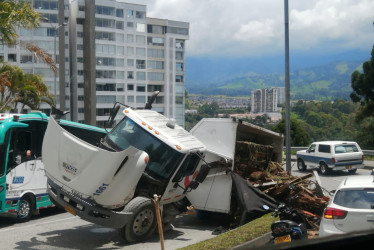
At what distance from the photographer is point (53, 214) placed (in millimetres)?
15031

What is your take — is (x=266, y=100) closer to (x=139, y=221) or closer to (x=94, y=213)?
(x=139, y=221)

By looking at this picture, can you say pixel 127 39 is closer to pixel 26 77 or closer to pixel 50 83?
pixel 50 83

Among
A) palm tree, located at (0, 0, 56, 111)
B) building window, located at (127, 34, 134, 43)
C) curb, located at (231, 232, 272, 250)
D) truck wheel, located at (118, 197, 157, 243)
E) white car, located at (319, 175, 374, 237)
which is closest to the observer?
white car, located at (319, 175, 374, 237)

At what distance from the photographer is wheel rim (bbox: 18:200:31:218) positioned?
44.2ft

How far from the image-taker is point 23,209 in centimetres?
1361

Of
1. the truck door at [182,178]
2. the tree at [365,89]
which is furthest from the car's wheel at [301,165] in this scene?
the truck door at [182,178]

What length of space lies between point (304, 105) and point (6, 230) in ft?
183

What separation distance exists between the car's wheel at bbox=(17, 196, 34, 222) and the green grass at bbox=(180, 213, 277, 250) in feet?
19.1

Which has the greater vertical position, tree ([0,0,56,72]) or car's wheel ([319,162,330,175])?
tree ([0,0,56,72])

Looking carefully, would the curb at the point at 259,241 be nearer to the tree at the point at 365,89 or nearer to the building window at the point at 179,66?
Result: the tree at the point at 365,89

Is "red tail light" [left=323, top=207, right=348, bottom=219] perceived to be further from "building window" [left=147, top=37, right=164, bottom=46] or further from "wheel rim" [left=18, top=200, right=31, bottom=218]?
"building window" [left=147, top=37, right=164, bottom=46]

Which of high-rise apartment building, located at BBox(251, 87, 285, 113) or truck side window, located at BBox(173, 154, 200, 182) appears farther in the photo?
high-rise apartment building, located at BBox(251, 87, 285, 113)

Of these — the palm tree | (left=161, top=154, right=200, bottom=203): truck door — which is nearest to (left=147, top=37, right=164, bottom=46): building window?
the palm tree

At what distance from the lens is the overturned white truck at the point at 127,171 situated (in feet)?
32.9
